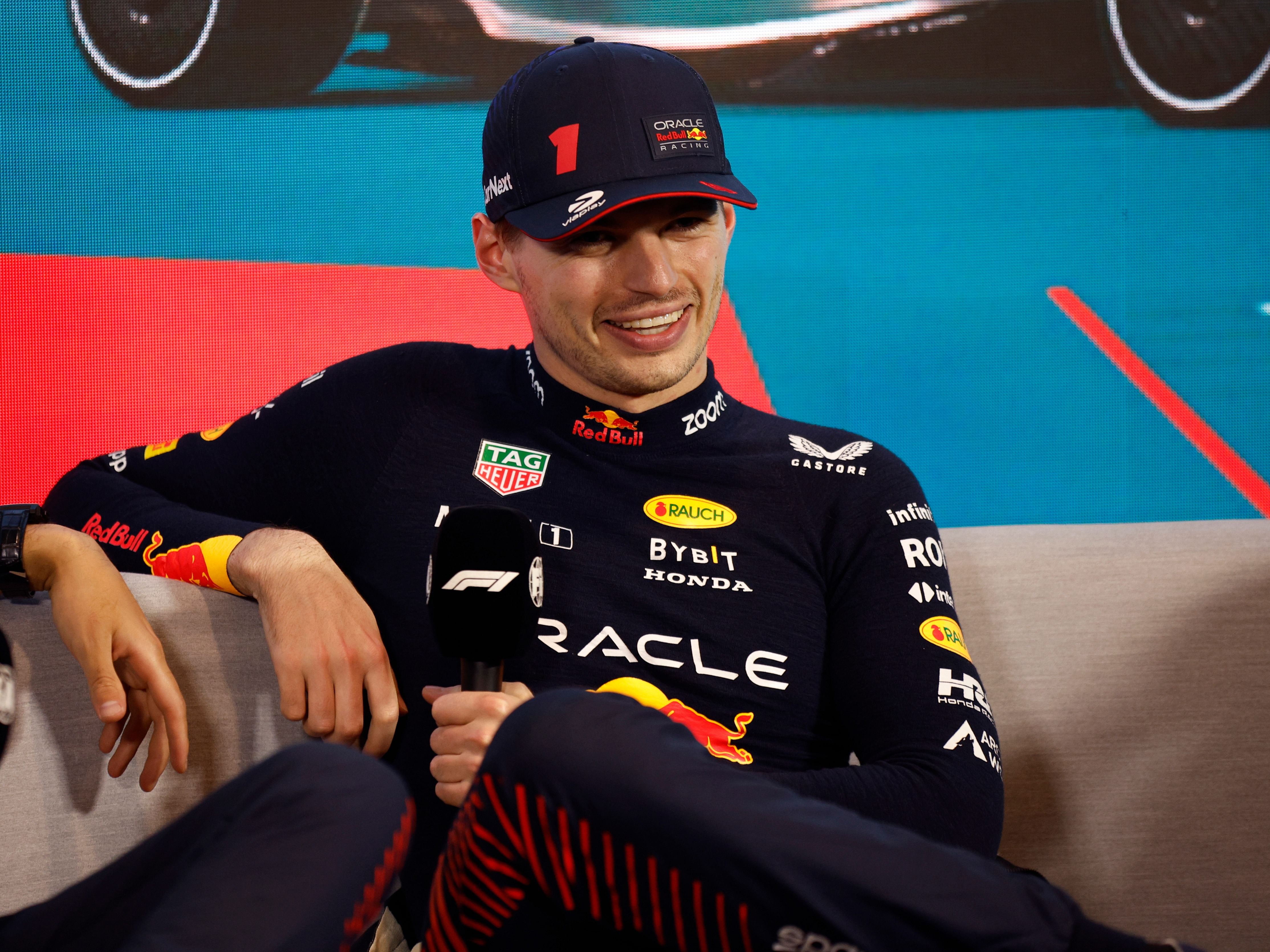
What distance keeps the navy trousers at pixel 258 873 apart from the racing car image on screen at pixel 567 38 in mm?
2158

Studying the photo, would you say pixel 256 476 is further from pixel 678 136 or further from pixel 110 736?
pixel 678 136

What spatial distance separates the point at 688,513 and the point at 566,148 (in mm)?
497

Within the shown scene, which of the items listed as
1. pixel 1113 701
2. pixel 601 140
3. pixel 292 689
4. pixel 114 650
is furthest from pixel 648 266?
pixel 1113 701

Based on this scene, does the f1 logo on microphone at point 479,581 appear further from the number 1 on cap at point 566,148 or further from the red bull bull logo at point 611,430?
the number 1 on cap at point 566,148

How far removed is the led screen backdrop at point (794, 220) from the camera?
8.38 ft

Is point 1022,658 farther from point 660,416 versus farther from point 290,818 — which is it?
point 290,818

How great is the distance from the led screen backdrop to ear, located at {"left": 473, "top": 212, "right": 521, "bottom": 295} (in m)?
1.24

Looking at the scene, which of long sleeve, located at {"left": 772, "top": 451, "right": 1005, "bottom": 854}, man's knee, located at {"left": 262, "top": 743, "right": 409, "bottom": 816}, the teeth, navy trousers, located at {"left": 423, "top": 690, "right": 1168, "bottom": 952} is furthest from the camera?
the teeth

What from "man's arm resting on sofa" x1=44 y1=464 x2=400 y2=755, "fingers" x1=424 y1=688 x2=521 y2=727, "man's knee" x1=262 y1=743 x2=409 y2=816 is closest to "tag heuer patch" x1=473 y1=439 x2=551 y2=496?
"man's arm resting on sofa" x1=44 y1=464 x2=400 y2=755

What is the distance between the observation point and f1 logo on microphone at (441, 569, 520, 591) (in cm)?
→ 94

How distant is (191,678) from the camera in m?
1.32

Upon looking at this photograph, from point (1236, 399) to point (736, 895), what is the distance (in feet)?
8.95

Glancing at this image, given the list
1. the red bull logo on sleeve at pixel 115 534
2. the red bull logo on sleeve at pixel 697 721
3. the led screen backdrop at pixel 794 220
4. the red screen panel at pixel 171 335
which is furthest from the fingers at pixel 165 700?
the led screen backdrop at pixel 794 220

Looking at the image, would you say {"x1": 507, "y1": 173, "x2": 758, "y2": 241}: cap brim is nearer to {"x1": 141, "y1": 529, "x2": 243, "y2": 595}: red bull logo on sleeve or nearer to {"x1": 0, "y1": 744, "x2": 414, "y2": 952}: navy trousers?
{"x1": 141, "y1": 529, "x2": 243, "y2": 595}: red bull logo on sleeve
